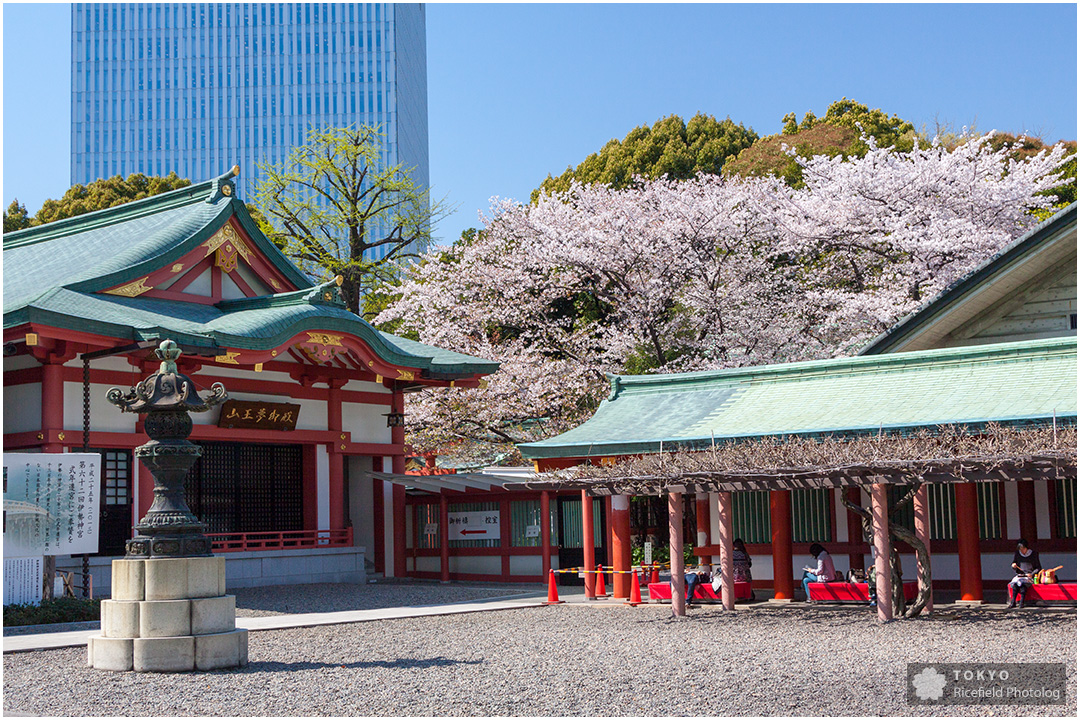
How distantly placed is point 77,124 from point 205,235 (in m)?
110

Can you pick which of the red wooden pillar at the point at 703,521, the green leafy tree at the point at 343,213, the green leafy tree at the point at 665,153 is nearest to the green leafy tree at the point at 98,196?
the green leafy tree at the point at 343,213

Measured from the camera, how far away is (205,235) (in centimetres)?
2239

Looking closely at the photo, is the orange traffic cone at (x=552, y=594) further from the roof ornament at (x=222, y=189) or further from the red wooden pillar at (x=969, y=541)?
the roof ornament at (x=222, y=189)

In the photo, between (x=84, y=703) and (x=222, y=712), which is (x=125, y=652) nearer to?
(x=84, y=703)

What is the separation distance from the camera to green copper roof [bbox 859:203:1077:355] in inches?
660

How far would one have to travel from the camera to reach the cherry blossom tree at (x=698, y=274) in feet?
89.8

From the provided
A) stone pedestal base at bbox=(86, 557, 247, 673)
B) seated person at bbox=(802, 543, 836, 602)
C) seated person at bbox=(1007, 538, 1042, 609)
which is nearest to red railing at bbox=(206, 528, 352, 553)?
stone pedestal base at bbox=(86, 557, 247, 673)

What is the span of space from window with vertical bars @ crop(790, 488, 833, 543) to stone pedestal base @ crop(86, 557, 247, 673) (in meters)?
11.1

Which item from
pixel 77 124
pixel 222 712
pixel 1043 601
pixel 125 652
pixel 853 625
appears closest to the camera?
pixel 222 712

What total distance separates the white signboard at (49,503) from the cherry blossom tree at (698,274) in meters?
14.9

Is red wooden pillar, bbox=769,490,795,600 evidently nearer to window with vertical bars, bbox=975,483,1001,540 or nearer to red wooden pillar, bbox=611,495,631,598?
red wooden pillar, bbox=611,495,631,598

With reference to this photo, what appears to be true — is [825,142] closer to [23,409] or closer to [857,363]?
[857,363]

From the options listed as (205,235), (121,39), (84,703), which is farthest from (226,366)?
(121,39)

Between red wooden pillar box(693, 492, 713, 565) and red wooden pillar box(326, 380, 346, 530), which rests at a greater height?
red wooden pillar box(326, 380, 346, 530)
